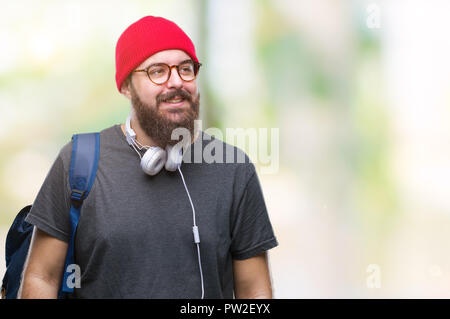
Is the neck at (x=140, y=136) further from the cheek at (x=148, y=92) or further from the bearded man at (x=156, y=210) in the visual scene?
the cheek at (x=148, y=92)

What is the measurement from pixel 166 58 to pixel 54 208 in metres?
0.66

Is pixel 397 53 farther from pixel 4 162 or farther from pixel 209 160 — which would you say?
pixel 4 162

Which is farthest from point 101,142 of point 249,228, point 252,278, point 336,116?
point 336,116

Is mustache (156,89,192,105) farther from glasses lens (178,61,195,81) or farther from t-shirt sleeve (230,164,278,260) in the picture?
t-shirt sleeve (230,164,278,260)

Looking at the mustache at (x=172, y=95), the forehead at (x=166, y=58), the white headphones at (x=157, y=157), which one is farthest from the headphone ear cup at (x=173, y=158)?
the forehead at (x=166, y=58)

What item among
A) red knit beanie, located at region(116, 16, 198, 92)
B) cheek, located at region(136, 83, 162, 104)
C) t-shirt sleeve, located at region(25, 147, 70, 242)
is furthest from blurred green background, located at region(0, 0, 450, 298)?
t-shirt sleeve, located at region(25, 147, 70, 242)

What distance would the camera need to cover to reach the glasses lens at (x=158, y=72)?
2.00 metres

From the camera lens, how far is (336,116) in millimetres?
3826

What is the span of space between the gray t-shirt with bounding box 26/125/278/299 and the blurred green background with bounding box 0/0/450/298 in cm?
173

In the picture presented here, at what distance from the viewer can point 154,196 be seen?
1920 mm

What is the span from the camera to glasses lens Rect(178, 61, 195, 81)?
2.02 metres

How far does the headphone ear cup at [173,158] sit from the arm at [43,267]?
0.44 meters
